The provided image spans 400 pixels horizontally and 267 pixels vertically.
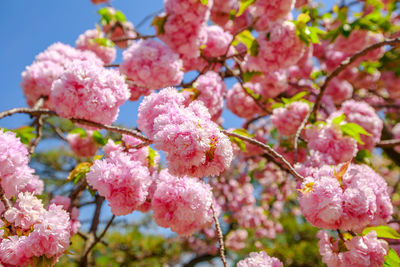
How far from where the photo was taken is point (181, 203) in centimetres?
133

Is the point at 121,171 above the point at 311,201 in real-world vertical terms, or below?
above

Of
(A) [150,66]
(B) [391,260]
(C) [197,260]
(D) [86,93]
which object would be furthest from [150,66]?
(C) [197,260]

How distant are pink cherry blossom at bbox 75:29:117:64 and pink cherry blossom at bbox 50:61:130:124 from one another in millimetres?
1425

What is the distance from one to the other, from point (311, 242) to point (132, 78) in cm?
878

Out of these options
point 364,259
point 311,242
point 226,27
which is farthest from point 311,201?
point 311,242

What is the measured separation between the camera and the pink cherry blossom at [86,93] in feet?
4.49

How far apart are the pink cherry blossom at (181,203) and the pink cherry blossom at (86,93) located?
16.6 inches

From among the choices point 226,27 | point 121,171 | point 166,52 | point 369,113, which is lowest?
point 121,171

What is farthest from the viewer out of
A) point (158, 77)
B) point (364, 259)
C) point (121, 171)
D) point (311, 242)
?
point (311, 242)

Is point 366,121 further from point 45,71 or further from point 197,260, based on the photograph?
point 197,260

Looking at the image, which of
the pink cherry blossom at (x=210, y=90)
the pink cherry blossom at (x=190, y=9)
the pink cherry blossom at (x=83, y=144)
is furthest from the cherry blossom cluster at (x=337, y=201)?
the pink cherry blossom at (x=83, y=144)

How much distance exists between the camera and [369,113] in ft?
7.48

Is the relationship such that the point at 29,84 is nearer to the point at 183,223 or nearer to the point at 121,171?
the point at 121,171

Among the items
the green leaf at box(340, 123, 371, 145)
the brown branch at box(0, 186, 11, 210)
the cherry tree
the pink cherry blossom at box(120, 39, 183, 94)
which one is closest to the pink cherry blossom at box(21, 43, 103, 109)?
the cherry tree
